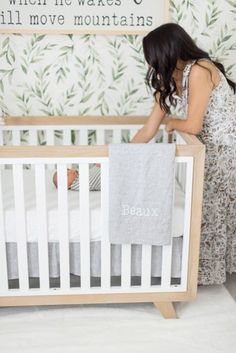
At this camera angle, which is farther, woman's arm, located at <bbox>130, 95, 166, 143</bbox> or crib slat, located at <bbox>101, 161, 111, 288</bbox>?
woman's arm, located at <bbox>130, 95, 166, 143</bbox>

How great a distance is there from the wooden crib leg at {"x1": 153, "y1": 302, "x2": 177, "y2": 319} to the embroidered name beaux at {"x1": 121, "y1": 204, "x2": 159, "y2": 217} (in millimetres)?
422

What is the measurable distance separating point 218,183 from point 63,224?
2.30 ft

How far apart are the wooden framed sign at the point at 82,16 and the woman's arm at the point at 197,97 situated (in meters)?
0.72

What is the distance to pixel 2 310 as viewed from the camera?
204 cm

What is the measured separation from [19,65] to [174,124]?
975 millimetres

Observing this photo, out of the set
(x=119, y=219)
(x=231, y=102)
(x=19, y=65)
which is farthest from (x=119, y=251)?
(x=19, y=65)

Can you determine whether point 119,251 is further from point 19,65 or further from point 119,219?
point 19,65

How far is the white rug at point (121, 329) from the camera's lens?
178cm

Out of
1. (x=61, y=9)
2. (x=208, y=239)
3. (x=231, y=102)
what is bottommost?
(x=208, y=239)

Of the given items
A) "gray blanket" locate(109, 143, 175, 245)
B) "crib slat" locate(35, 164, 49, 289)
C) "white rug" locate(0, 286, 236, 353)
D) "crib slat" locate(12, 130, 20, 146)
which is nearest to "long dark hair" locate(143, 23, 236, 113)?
"gray blanket" locate(109, 143, 175, 245)

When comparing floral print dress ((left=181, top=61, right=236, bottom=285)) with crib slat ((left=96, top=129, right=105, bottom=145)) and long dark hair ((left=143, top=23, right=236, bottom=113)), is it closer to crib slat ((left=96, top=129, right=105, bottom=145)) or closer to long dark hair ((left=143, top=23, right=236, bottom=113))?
long dark hair ((left=143, top=23, right=236, bottom=113))

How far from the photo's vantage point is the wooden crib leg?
197 cm

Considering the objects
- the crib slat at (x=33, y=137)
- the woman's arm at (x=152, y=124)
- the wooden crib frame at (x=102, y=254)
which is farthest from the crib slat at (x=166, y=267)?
the crib slat at (x=33, y=137)

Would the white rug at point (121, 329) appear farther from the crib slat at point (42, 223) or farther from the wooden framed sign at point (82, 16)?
the wooden framed sign at point (82, 16)
